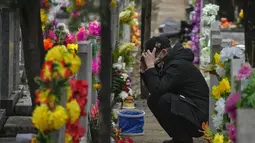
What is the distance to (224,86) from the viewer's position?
8.27 meters

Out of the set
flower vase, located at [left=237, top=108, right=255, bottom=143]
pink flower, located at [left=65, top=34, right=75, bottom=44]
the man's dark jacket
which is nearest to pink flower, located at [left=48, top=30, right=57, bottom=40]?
pink flower, located at [left=65, top=34, right=75, bottom=44]

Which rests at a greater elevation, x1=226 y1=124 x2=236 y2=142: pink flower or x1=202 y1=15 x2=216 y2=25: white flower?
x1=202 y1=15 x2=216 y2=25: white flower

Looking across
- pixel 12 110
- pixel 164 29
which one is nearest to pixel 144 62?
pixel 12 110

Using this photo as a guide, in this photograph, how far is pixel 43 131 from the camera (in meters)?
6.05

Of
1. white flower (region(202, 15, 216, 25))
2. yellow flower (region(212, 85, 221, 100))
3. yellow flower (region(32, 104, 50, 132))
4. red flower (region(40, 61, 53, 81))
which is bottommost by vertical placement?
yellow flower (region(212, 85, 221, 100))

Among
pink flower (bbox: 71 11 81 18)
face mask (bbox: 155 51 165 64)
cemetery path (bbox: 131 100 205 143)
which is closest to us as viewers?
pink flower (bbox: 71 11 81 18)

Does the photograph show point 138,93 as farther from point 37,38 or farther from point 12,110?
point 37,38

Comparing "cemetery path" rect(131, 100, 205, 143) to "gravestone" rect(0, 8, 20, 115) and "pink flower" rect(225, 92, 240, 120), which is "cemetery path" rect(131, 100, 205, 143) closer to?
"gravestone" rect(0, 8, 20, 115)

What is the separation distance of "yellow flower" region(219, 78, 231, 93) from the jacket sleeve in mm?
889

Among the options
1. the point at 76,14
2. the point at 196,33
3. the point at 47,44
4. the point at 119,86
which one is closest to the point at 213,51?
the point at 119,86

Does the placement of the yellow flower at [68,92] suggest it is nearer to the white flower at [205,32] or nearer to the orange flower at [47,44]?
the orange flower at [47,44]

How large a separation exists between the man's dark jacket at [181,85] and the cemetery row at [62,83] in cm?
69

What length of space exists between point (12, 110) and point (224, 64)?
2.87 m

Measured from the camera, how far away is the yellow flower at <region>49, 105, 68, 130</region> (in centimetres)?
586
